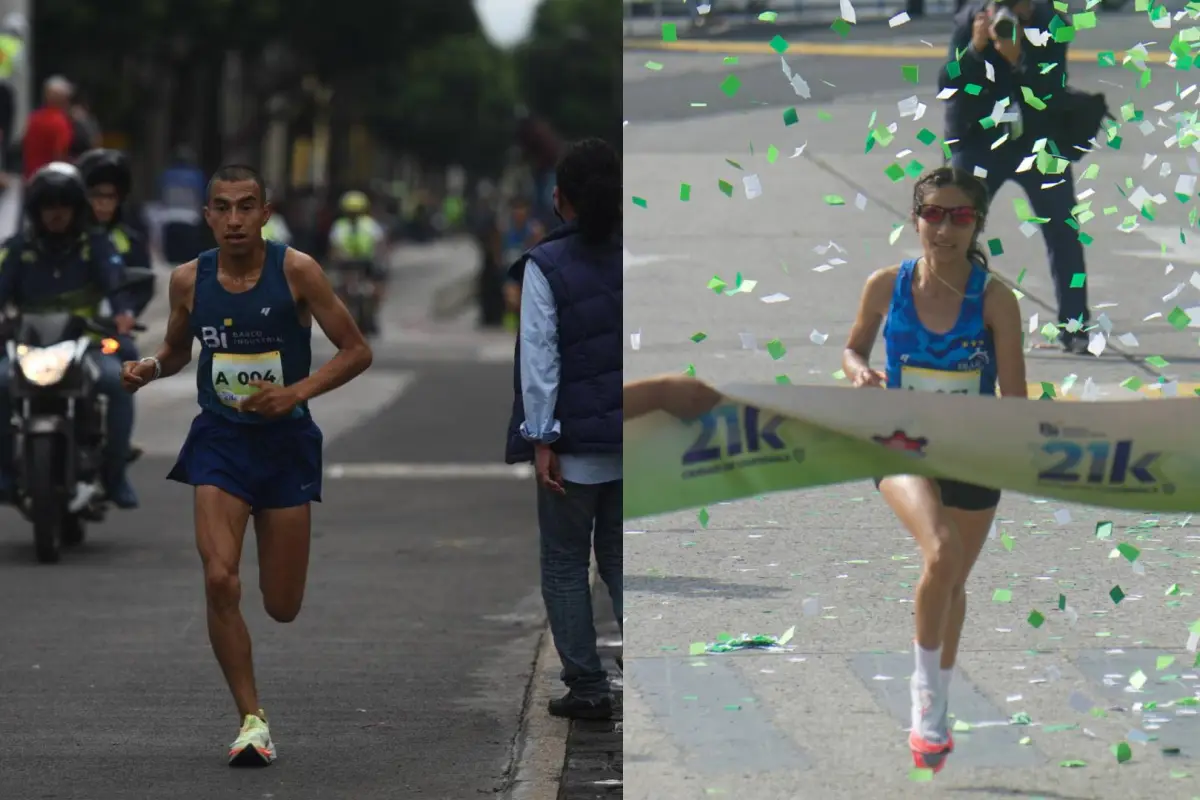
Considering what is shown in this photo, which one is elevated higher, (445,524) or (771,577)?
(771,577)

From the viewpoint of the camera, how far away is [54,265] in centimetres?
1070

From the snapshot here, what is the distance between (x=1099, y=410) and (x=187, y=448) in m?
2.66

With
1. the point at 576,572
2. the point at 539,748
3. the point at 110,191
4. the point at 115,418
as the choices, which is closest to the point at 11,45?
the point at 110,191

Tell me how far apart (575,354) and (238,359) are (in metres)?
0.94

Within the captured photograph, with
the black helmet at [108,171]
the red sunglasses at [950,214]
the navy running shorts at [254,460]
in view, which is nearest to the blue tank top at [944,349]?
the red sunglasses at [950,214]

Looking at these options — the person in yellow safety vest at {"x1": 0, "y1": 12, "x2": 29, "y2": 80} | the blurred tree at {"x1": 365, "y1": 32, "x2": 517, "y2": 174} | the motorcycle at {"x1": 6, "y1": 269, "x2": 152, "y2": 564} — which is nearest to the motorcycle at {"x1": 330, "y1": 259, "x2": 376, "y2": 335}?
the person in yellow safety vest at {"x1": 0, "y1": 12, "x2": 29, "y2": 80}

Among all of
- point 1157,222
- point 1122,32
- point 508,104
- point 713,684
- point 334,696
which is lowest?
point 508,104

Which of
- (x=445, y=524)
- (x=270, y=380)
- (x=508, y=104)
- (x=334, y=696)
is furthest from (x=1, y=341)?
(x=508, y=104)

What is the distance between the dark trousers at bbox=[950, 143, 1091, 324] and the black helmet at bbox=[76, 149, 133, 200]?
6431 millimetres

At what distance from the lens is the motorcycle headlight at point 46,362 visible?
10578 mm

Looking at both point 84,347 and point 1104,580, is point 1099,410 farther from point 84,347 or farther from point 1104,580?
point 84,347

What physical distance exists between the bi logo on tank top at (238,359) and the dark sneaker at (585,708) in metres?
1.36

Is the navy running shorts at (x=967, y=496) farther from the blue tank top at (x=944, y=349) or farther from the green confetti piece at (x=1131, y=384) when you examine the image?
the green confetti piece at (x=1131, y=384)

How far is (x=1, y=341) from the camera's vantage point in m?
10.8
